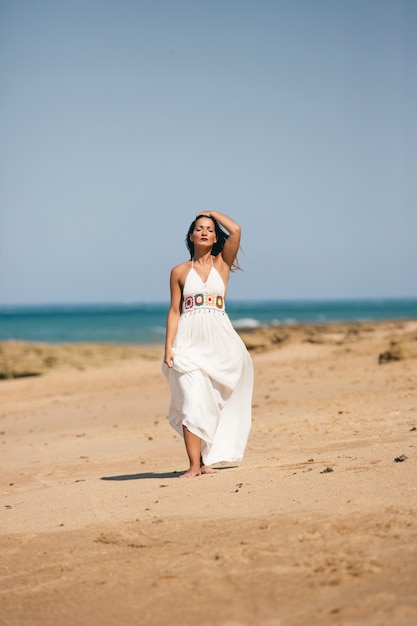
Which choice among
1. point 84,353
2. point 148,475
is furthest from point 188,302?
point 84,353

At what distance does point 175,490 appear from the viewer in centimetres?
598

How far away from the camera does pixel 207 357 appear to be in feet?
21.7

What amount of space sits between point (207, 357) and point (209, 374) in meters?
0.14

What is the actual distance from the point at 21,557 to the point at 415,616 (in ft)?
8.11

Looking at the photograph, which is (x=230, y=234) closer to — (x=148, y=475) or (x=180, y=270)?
(x=180, y=270)

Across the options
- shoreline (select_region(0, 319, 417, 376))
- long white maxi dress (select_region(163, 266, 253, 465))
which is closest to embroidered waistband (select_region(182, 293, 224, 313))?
long white maxi dress (select_region(163, 266, 253, 465))

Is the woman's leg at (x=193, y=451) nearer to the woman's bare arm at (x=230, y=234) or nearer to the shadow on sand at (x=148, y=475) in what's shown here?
the shadow on sand at (x=148, y=475)

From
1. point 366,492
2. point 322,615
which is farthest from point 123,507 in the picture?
point 322,615

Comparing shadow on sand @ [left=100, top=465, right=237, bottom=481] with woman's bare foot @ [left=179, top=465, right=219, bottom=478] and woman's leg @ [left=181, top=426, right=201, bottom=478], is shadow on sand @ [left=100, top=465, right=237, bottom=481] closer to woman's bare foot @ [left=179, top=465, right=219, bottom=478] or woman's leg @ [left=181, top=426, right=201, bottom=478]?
woman's bare foot @ [left=179, top=465, right=219, bottom=478]

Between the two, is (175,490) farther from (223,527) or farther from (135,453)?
(135,453)

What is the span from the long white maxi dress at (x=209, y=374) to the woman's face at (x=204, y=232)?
23cm

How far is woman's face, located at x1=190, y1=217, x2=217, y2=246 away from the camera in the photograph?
6.76 m

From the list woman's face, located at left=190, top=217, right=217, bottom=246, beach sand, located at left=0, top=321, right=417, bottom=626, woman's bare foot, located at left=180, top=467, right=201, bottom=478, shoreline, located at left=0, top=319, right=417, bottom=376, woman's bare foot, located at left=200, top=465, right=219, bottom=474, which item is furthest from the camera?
shoreline, located at left=0, top=319, right=417, bottom=376

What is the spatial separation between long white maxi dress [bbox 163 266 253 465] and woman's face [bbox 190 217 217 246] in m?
0.23
